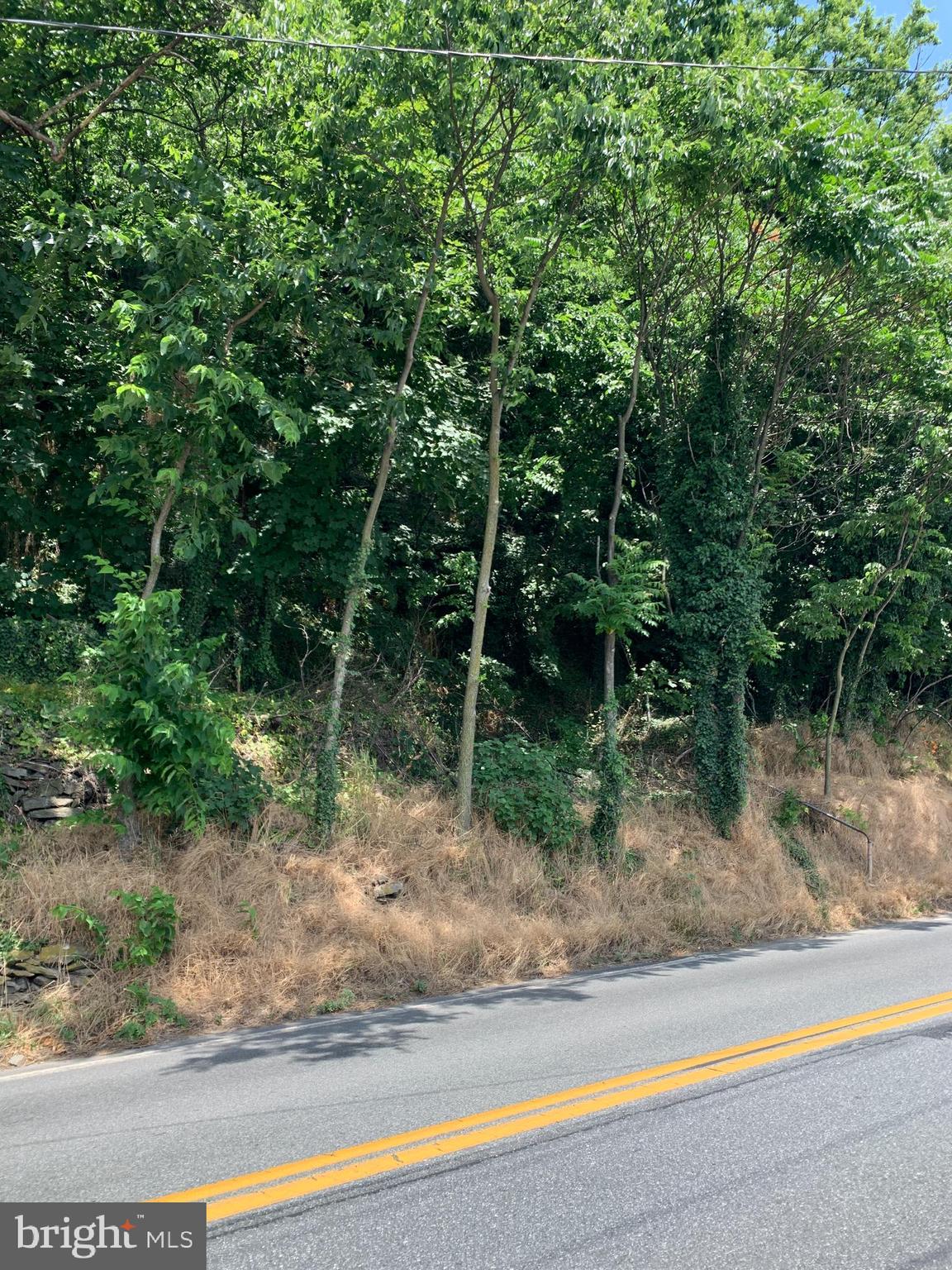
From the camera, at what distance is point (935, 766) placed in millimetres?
19750

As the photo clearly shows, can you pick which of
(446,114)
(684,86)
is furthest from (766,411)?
(446,114)

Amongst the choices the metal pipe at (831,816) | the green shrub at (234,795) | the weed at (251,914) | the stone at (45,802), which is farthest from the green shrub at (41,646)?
the metal pipe at (831,816)

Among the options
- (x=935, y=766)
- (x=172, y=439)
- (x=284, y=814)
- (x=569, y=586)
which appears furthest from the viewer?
(x=935, y=766)

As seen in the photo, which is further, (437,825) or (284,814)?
(437,825)

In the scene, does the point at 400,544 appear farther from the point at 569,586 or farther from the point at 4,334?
the point at 4,334

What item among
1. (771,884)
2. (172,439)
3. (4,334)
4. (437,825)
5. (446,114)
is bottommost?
(771,884)

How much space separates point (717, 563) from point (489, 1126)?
11.1 metres

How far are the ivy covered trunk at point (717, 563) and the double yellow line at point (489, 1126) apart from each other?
7839 millimetres

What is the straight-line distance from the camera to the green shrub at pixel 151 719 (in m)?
8.56

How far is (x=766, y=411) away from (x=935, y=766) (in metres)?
9.21

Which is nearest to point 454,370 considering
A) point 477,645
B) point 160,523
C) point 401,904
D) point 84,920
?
point 477,645

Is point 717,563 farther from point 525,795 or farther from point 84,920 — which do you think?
point 84,920

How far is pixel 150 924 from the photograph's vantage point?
7.74 m

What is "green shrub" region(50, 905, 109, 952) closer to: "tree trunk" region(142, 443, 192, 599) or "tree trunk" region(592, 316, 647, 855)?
"tree trunk" region(142, 443, 192, 599)
